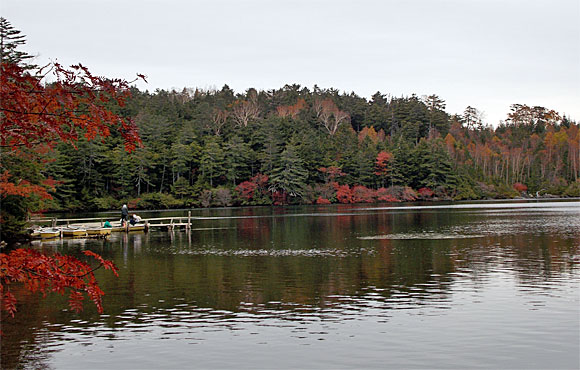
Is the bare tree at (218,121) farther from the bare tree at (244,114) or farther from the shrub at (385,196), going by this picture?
the shrub at (385,196)

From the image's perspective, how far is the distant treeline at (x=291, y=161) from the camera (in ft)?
282

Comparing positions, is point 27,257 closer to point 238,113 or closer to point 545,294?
point 545,294

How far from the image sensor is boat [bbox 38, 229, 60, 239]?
38.0 meters

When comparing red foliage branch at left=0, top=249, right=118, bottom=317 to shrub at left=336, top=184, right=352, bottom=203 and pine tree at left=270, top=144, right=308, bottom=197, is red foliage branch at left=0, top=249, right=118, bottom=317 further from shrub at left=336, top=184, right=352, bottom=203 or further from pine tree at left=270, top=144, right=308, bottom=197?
shrub at left=336, top=184, right=352, bottom=203

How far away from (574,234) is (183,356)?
28.6 meters

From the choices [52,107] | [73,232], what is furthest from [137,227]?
[52,107]

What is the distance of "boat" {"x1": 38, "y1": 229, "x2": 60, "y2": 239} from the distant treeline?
3451 centimetres

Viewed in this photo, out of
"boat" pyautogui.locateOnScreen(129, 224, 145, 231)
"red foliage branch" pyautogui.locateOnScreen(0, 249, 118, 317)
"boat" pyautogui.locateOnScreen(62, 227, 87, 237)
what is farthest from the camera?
"boat" pyautogui.locateOnScreen(129, 224, 145, 231)

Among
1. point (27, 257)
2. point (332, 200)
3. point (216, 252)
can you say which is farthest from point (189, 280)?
point (332, 200)

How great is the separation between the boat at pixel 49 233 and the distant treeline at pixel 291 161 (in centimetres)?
3451

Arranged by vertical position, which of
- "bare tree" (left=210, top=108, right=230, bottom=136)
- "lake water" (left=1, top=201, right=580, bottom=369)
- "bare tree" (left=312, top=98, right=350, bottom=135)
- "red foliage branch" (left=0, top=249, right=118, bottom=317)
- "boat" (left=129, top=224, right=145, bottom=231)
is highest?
"bare tree" (left=312, top=98, right=350, bottom=135)

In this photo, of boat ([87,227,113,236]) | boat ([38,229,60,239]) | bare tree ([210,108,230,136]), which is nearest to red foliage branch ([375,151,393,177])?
bare tree ([210,108,230,136])

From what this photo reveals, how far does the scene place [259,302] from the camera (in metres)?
16.8

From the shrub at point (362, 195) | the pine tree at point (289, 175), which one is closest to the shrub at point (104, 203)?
the pine tree at point (289, 175)
